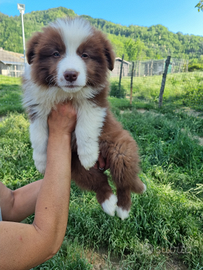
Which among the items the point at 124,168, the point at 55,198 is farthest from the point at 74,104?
the point at 55,198

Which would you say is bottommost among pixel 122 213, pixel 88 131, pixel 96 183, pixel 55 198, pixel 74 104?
pixel 122 213

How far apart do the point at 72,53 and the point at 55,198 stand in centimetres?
105

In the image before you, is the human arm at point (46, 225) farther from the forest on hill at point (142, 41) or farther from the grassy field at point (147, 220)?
A: the forest on hill at point (142, 41)

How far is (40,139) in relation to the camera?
1.71 meters

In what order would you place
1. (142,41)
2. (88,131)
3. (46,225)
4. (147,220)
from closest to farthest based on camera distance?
(46,225) < (88,131) < (147,220) < (142,41)

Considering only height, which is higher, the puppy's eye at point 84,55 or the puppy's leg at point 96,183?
the puppy's eye at point 84,55

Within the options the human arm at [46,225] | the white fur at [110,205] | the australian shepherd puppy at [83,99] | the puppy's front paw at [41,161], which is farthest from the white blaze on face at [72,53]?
the white fur at [110,205]

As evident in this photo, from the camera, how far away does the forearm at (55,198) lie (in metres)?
1.20

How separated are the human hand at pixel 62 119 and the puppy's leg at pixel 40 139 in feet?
0.29

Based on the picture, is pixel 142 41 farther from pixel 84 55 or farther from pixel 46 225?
pixel 46 225

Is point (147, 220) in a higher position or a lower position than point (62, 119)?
lower

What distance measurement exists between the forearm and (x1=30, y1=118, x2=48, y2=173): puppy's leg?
294 mm

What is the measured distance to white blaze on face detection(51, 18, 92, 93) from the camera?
140 cm

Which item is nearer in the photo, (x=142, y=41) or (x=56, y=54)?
(x=56, y=54)
